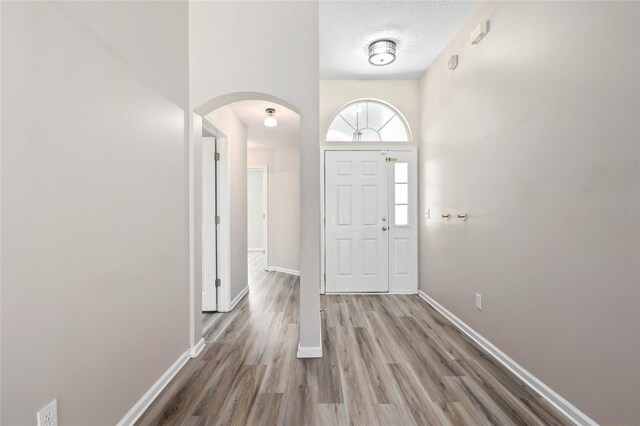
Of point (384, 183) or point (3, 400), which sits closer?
point (3, 400)

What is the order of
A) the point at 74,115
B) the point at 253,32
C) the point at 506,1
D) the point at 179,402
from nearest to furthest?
the point at 74,115
the point at 179,402
the point at 506,1
the point at 253,32

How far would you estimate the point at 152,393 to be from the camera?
178cm

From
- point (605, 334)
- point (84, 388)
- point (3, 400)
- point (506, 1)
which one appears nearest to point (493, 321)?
point (605, 334)

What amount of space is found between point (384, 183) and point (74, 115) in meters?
3.41

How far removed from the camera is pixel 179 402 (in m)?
1.77

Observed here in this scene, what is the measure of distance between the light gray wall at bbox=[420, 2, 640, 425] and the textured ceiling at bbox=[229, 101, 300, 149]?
2.25 metres

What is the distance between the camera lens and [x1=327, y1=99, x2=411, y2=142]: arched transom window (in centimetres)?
411

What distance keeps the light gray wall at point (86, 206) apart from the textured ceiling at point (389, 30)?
1.57m

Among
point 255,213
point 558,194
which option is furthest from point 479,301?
point 255,213

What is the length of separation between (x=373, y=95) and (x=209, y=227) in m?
2.78

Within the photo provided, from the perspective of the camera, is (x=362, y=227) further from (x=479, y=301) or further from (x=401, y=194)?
(x=479, y=301)

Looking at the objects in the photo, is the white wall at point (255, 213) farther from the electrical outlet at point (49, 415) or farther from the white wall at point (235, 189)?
the electrical outlet at point (49, 415)

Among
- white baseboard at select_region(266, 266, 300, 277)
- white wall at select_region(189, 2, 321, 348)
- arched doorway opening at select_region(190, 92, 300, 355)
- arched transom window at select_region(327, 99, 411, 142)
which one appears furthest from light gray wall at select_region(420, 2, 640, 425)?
white baseboard at select_region(266, 266, 300, 277)

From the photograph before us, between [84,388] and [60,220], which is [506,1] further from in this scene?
[84,388]
